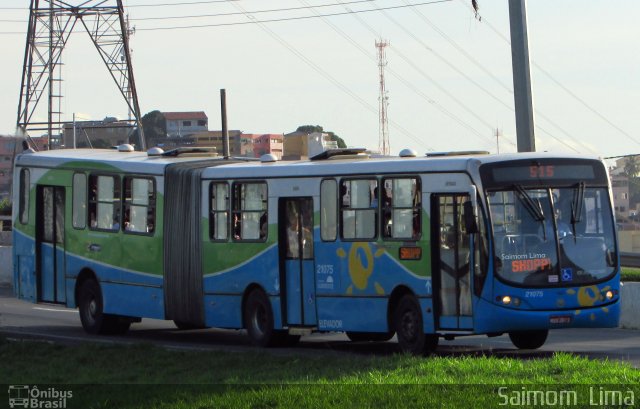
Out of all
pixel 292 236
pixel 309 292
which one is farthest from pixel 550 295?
pixel 292 236

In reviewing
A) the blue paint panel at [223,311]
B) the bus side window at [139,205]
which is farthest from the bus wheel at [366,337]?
the bus side window at [139,205]

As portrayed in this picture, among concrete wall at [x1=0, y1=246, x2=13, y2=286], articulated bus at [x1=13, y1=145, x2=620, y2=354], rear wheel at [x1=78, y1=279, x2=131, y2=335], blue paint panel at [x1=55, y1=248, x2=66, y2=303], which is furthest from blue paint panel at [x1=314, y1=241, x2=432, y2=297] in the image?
concrete wall at [x1=0, y1=246, x2=13, y2=286]

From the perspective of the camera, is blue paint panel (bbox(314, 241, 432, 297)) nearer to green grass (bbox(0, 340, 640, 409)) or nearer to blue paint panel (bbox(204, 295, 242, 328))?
blue paint panel (bbox(204, 295, 242, 328))

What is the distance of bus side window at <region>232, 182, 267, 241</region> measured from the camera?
814 inches

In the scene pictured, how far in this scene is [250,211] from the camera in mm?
20969

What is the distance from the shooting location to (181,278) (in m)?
22.0

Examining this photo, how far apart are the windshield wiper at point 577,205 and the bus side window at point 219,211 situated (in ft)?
20.4

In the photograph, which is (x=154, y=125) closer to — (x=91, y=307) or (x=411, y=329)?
(x=91, y=307)

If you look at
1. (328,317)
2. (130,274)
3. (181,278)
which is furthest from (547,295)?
(130,274)

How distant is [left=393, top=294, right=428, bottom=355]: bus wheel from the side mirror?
59.3 inches

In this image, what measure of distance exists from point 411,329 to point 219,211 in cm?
485

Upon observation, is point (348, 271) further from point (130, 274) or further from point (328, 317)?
point (130, 274)

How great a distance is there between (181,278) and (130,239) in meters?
1.57

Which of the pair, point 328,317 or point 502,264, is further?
point 328,317
